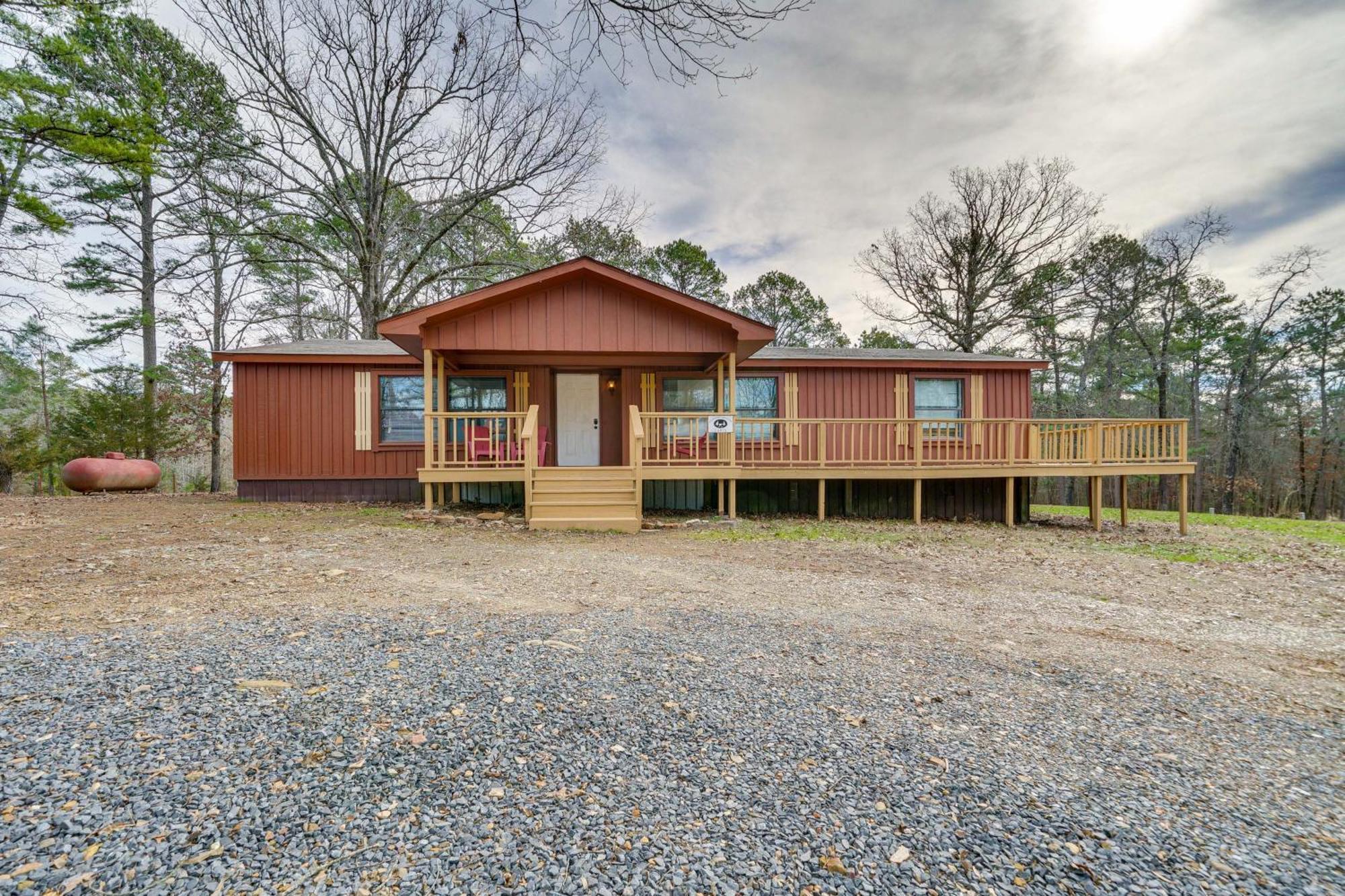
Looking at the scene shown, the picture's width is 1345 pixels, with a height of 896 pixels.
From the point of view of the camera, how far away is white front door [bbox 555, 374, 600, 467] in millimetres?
10359

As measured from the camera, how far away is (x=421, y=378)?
33.6 feet

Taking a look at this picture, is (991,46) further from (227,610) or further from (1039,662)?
(227,610)

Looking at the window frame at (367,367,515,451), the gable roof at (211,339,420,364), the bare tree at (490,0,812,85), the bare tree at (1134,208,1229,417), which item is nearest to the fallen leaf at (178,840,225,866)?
the bare tree at (490,0,812,85)

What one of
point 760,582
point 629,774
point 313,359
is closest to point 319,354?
point 313,359

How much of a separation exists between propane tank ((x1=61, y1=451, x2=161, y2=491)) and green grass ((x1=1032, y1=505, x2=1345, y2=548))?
2086 centimetres

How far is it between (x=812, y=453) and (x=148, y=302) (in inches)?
743

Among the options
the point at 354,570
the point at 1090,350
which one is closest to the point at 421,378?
the point at 354,570

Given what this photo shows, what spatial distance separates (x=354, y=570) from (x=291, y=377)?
23.8ft

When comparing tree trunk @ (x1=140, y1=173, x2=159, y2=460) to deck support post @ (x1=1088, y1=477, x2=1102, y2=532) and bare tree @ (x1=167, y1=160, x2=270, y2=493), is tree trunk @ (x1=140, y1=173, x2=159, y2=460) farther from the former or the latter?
deck support post @ (x1=1088, y1=477, x2=1102, y2=532)

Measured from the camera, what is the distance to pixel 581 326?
8.43 metres

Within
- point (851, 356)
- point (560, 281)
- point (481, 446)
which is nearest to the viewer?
point (560, 281)

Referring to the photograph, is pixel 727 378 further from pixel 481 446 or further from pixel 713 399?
pixel 481 446

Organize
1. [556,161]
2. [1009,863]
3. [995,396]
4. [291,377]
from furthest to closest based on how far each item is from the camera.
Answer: [556,161] < [995,396] < [291,377] < [1009,863]

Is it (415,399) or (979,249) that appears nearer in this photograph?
(415,399)
